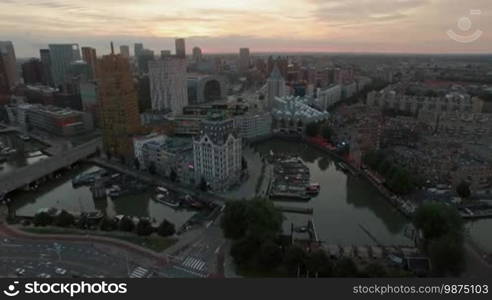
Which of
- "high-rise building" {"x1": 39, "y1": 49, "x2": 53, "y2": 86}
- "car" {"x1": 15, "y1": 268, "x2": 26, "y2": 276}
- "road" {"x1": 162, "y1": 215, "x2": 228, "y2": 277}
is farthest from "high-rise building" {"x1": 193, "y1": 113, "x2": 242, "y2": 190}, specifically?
"high-rise building" {"x1": 39, "y1": 49, "x2": 53, "y2": 86}

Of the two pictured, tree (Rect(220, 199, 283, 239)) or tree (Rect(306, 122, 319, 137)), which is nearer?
tree (Rect(220, 199, 283, 239))

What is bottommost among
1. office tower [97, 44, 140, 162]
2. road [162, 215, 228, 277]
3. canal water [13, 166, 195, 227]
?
canal water [13, 166, 195, 227]

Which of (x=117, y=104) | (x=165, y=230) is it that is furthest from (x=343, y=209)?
(x=117, y=104)

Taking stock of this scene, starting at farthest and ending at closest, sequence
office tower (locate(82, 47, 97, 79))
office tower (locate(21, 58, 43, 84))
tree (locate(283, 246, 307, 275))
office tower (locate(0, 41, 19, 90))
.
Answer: office tower (locate(21, 58, 43, 84)) < office tower (locate(82, 47, 97, 79)) < office tower (locate(0, 41, 19, 90)) < tree (locate(283, 246, 307, 275))

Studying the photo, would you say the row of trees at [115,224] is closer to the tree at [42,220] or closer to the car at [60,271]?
the tree at [42,220]

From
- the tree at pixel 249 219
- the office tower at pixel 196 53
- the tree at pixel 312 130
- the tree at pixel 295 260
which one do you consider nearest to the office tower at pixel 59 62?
the office tower at pixel 196 53

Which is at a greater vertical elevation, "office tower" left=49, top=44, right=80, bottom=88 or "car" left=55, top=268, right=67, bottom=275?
"office tower" left=49, top=44, right=80, bottom=88

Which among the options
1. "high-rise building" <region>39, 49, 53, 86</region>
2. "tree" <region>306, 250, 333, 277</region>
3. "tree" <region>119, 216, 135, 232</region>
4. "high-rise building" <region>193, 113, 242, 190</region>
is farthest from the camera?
"high-rise building" <region>39, 49, 53, 86</region>

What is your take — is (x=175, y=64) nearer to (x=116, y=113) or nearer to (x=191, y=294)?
(x=116, y=113)

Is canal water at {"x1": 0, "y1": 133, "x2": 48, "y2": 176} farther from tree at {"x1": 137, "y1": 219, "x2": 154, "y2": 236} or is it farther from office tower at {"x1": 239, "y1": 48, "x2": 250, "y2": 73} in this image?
office tower at {"x1": 239, "y1": 48, "x2": 250, "y2": 73}
